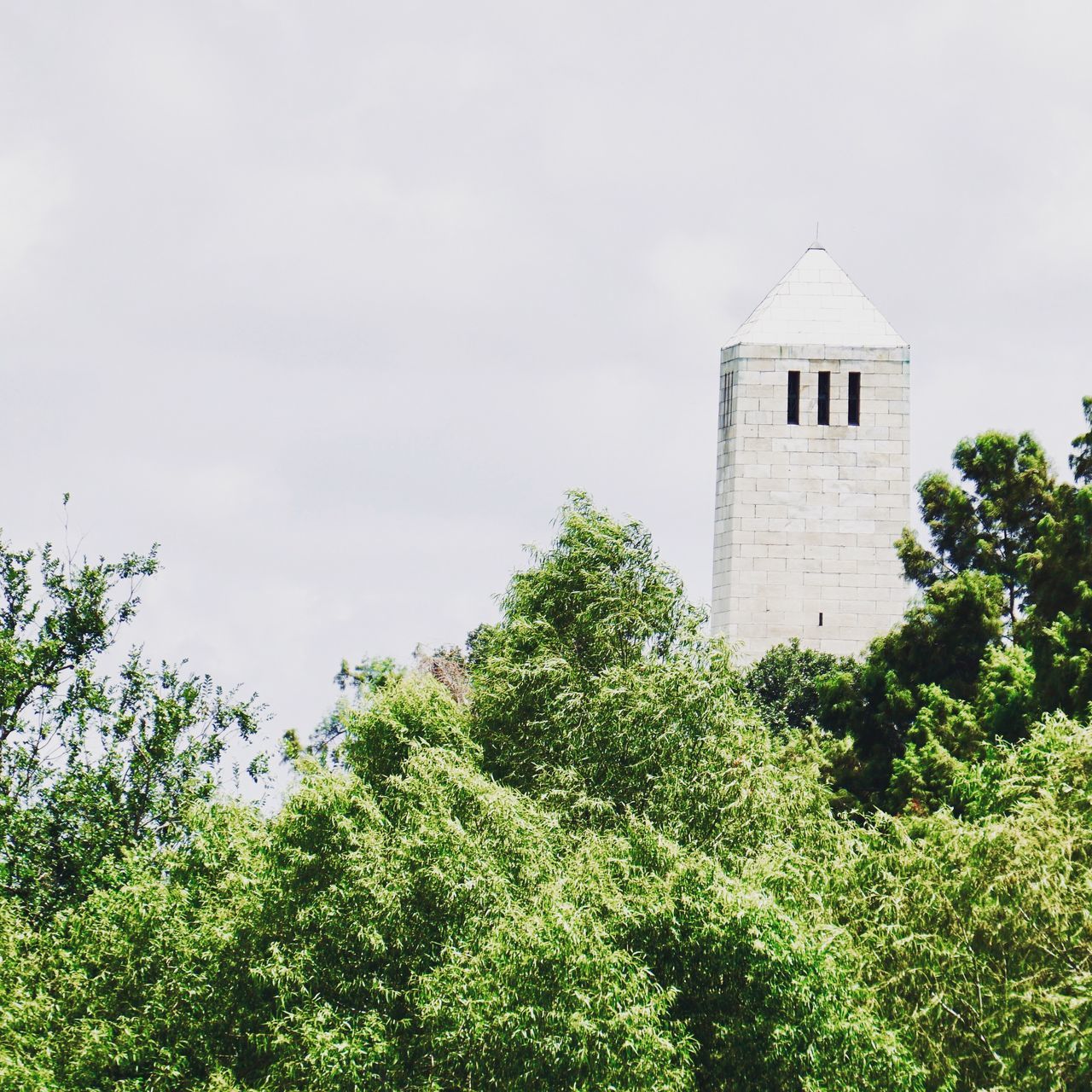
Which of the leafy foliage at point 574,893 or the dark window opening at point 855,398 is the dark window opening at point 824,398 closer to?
the dark window opening at point 855,398

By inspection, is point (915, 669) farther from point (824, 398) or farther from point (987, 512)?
point (824, 398)

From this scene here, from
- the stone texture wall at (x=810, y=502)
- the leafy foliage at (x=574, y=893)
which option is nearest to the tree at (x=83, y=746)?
the leafy foliage at (x=574, y=893)

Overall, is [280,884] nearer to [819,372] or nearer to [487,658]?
[487,658]

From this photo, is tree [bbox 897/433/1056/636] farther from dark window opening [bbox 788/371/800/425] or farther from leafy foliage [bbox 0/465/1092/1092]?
dark window opening [bbox 788/371/800/425]

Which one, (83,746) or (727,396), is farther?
(727,396)

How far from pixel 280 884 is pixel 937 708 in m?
11.0

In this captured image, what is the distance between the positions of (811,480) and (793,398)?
238cm

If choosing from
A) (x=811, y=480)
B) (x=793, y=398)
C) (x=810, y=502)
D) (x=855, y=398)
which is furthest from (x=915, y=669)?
(x=855, y=398)

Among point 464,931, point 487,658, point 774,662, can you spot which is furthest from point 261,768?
point 774,662

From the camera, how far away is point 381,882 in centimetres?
1686

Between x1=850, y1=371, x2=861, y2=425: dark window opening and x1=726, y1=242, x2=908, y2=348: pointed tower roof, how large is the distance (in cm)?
90

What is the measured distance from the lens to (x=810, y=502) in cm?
4409

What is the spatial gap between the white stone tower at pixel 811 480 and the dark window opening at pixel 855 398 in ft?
0.13

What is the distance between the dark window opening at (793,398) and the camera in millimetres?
44750
